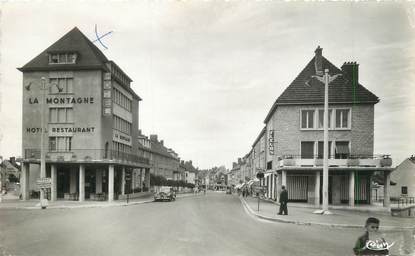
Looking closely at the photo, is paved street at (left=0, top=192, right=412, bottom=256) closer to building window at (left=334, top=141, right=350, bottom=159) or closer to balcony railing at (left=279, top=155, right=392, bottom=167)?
balcony railing at (left=279, top=155, right=392, bottom=167)

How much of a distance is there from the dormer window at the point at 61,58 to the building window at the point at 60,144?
7404mm

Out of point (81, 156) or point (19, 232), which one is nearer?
point (19, 232)

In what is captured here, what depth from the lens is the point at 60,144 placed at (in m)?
37.3

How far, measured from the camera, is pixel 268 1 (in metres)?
10.7

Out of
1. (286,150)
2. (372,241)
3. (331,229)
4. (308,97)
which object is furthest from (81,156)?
(372,241)

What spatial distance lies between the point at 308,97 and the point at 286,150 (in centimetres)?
510

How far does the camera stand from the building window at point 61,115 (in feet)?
123

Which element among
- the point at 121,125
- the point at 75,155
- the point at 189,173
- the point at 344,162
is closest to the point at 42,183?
the point at 75,155

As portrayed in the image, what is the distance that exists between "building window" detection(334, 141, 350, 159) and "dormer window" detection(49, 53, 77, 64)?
85.1 ft

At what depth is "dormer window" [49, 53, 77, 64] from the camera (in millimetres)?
37728

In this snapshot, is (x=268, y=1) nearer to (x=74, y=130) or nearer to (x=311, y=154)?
(x=311, y=154)

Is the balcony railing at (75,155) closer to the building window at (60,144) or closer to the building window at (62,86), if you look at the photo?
the building window at (60,144)

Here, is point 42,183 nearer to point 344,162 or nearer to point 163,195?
point 163,195

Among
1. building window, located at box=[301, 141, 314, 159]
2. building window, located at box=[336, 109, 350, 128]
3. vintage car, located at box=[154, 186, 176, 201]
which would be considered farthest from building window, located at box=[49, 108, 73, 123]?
building window, located at box=[336, 109, 350, 128]
